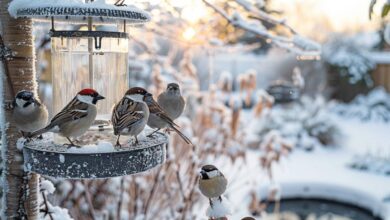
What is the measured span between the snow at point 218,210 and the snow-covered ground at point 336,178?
14.7 ft

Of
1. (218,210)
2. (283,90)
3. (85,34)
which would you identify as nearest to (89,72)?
(85,34)

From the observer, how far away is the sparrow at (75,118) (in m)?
1.60

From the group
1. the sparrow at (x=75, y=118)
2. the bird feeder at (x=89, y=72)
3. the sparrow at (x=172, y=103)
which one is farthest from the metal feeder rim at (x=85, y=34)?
the sparrow at (x=172, y=103)

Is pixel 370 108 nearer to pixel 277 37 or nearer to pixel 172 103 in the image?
pixel 277 37

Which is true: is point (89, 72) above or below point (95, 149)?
above

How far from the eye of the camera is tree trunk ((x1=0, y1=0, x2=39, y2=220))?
1.73m

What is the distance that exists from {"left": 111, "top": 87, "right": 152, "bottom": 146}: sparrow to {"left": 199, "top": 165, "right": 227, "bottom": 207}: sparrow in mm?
289

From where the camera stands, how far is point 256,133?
31.5 feet

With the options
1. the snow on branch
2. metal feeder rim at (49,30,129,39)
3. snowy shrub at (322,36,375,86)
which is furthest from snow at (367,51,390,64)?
metal feeder rim at (49,30,129,39)

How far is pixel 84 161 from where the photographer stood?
58.8 inches

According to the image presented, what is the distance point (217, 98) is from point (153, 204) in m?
1.41

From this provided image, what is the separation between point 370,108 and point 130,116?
11.9 m

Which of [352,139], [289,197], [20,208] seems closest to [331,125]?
[352,139]

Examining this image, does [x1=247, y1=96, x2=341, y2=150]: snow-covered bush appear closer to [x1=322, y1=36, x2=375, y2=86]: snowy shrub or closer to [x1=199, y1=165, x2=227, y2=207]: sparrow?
[x1=322, y1=36, x2=375, y2=86]: snowy shrub
